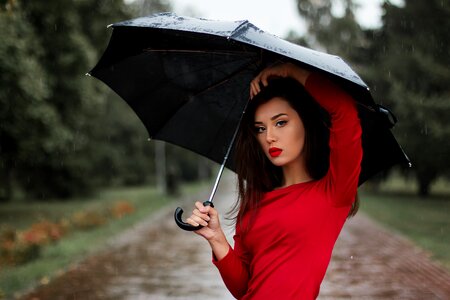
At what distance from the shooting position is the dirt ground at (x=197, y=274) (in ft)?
24.5

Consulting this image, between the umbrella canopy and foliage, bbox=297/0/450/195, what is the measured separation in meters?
15.2

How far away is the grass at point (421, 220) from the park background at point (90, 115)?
4 cm

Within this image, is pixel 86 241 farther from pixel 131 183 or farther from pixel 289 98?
pixel 131 183

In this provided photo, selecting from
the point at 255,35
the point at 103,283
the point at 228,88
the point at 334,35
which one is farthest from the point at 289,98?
the point at 334,35

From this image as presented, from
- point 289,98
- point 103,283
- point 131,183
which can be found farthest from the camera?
point 131,183

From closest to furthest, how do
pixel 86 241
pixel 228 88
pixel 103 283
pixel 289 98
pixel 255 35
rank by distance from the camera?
pixel 255 35
pixel 289 98
pixel 228 88
pixel 103 283
pixel 86 241

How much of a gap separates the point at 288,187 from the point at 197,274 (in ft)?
21.5

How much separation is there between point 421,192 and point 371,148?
2577 centimetres

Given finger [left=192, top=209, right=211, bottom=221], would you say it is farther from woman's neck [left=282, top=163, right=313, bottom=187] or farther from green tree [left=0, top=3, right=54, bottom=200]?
green tree [left=0, top=3, right=54, bottom=200]

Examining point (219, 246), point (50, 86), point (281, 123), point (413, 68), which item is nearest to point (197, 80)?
point (281, 123)

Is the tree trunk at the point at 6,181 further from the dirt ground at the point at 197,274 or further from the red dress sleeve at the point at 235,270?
the red dress sleeve at the point at 235,270

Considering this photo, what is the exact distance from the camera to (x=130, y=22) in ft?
8.76

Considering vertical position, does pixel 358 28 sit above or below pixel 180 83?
above

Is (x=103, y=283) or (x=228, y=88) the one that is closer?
(x=228, y=88)
